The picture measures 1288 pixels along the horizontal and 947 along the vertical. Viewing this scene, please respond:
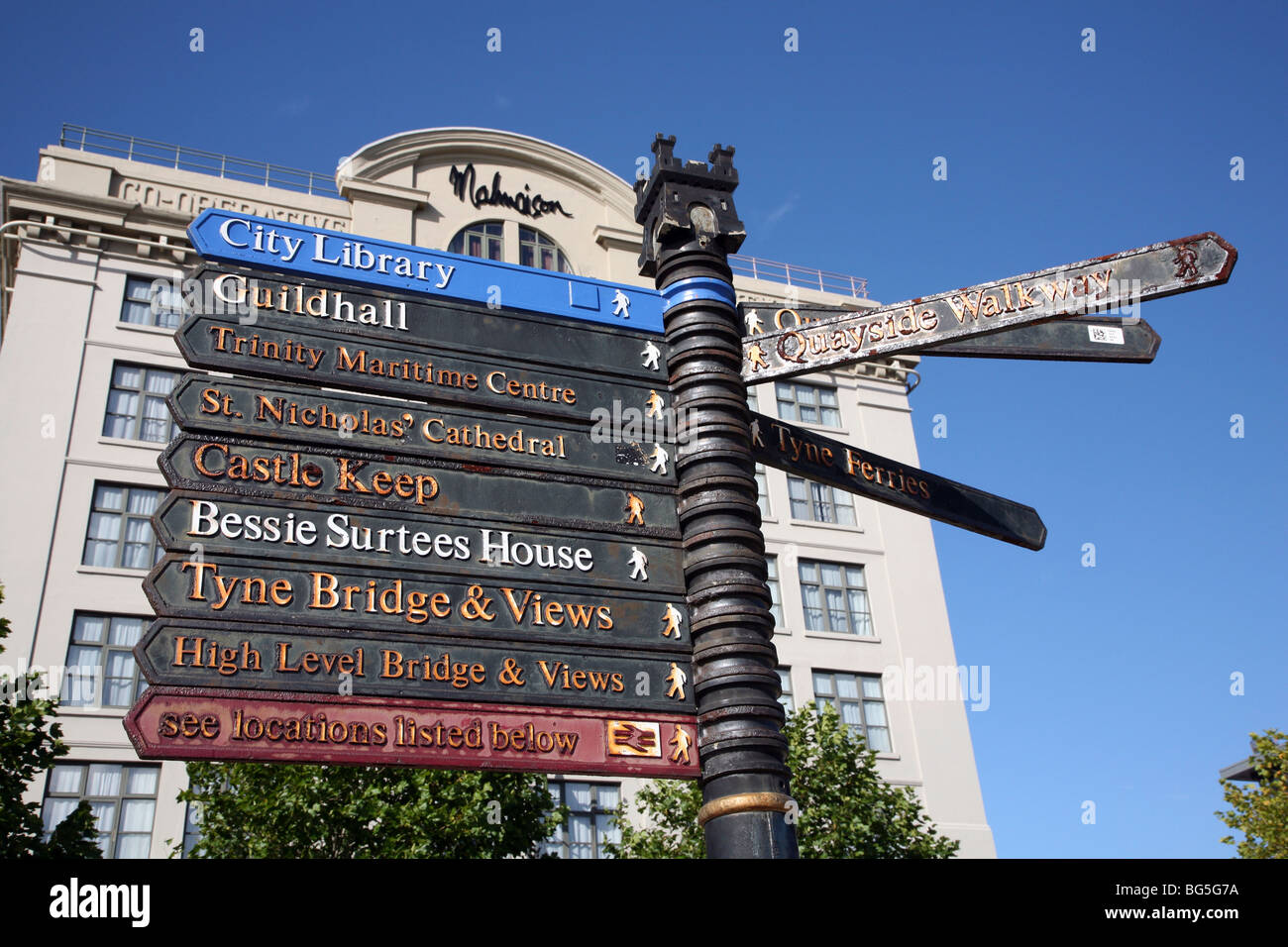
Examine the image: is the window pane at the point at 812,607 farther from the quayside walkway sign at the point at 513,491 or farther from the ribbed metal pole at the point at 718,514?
the ribbed metal pole at the point at 718,514

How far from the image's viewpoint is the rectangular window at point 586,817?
25.8 metres

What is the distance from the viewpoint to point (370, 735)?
6277 mm

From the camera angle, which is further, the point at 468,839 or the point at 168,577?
the point at 468,839

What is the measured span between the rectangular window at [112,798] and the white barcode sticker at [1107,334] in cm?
2101

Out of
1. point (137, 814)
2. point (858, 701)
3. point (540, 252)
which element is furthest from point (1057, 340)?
point (540, 252)

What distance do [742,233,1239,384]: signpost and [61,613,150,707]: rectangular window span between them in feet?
65.7

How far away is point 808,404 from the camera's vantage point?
35438 millimetres

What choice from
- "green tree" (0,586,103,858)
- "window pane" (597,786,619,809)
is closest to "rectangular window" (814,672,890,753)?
"window pane" (597,786,619,809)

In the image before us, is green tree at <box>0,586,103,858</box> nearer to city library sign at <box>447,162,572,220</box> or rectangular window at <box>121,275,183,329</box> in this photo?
rectangular window at <box>121,275,183,329</box>

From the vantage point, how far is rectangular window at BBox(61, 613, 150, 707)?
2406 centimetres

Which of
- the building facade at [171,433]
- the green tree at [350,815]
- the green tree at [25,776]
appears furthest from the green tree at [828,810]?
the green tree at [25,776]
